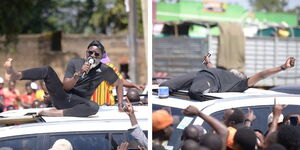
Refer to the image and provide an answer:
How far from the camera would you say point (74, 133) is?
5977 mm

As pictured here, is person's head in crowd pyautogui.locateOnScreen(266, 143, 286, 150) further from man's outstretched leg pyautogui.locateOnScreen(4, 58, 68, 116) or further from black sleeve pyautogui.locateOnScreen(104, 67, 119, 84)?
black sleeve pyautogui.locateOnScreen(104, 67, 119, 84)

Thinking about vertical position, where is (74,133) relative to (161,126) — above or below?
below

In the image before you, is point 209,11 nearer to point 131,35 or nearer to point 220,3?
point 220,3

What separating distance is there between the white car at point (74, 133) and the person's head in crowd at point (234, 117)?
75 cm

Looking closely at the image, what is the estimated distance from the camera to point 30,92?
49.9ft

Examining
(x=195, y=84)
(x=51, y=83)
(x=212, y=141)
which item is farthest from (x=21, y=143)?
(x=195, y=84)

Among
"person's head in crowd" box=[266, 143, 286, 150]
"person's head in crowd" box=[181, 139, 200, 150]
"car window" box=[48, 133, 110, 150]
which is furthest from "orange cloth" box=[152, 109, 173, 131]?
"person's head in crowd" box=[266, 143, 286, 150]

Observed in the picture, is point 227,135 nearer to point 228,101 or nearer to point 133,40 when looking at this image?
point 228,101

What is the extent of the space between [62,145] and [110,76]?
1.81 m

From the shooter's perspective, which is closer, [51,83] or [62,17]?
[51,83]

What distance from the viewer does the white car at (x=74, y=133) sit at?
5.88m

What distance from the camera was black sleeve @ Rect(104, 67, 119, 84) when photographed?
24.1ft

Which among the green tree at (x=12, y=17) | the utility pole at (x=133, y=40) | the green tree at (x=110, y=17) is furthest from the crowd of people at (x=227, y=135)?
the green tree at (x=110, y=17)

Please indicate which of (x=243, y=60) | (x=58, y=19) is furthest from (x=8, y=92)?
(x=58, y=19)
